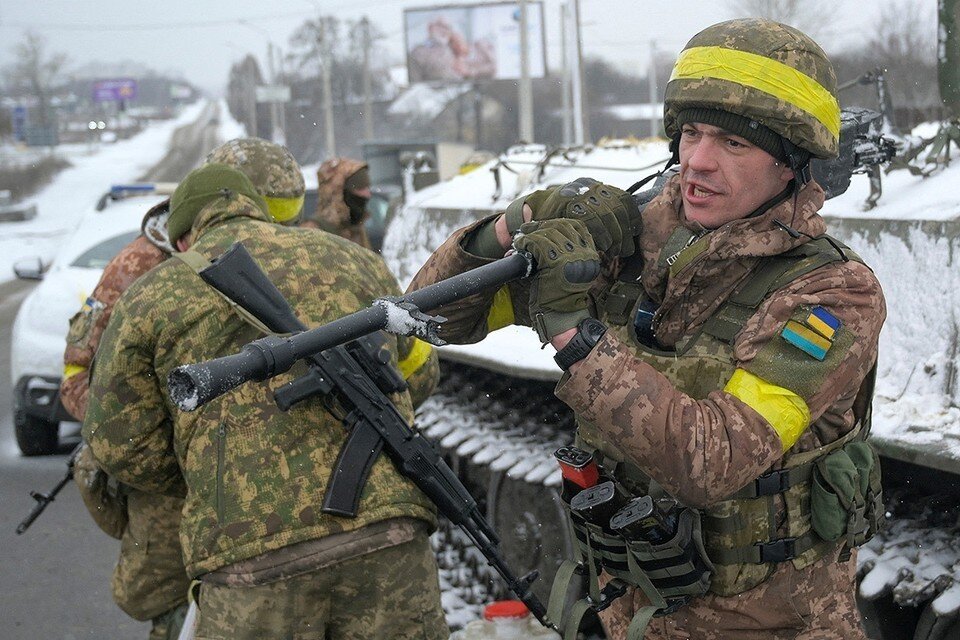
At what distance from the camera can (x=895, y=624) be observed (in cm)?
367

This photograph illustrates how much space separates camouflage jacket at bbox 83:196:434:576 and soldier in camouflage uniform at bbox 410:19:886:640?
1.55 ft

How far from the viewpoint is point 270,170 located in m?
4.29

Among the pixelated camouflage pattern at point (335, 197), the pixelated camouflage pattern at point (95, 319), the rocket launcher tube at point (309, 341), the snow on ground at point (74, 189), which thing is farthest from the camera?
the snow on ground at point (74, 189)

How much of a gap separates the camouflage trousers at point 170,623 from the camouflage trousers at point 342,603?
2.59 ft

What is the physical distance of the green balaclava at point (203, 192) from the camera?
3.03m

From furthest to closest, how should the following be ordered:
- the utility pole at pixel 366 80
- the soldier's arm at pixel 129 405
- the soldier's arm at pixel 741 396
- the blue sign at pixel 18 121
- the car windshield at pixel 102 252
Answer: the blue sign at pixel 18 121
the utility pole at pixel 366 80
the car windshield at pixel 102 252
the soldier's arm at pixel 129 405
the soldier's arm at pixel 741 396

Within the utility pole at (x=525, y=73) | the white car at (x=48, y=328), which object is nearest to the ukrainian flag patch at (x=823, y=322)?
the white car at (x=48, y=328)

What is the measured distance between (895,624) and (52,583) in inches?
148

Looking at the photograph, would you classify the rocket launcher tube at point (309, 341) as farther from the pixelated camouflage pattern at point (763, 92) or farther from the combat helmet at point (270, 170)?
the combat helmet at point (270, 170)

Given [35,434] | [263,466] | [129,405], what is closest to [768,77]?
[263,466]

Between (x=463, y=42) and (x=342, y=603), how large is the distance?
1418 inches

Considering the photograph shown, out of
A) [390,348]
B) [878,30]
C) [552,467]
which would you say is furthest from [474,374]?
[878,30]

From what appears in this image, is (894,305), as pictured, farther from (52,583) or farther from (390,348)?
(52,583)

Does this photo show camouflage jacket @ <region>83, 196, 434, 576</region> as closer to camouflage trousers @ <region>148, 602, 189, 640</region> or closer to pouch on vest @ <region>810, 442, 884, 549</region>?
camouflage trousers @ <region>148, 602, 189, 640</region>
